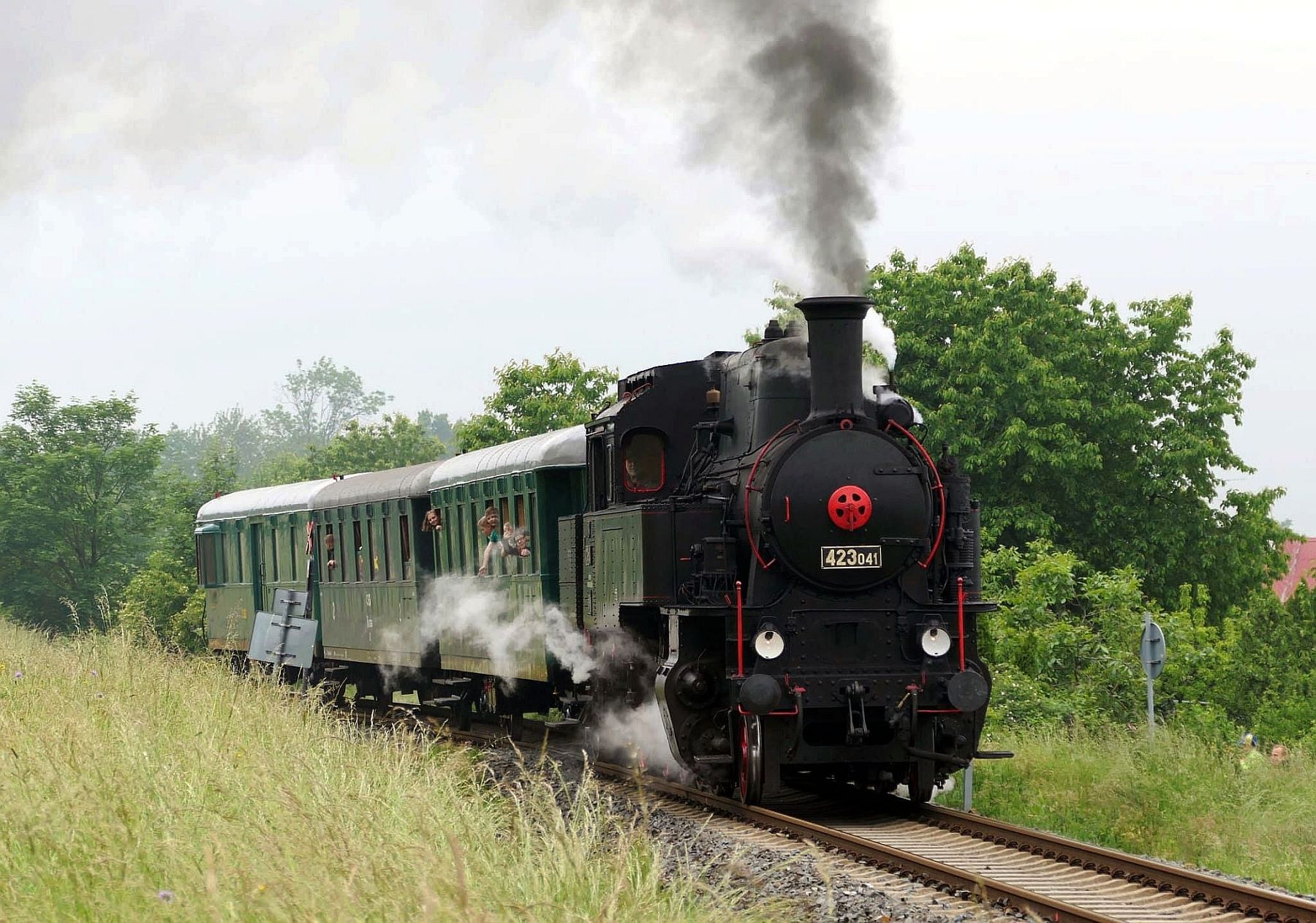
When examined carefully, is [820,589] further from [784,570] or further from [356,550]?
[356,550]

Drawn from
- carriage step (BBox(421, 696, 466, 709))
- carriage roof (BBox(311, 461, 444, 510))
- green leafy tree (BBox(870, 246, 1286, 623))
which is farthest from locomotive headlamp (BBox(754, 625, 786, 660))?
green leafy tree (BBox(870, 246, 1286, 623))

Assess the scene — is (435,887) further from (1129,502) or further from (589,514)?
(1129,502)

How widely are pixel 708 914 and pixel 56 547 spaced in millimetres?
45877

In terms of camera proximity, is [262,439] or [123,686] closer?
[123,686]

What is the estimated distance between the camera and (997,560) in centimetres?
2452

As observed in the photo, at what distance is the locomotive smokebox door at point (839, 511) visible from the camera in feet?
34.7

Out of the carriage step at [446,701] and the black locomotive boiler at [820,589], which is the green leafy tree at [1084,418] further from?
the black locomotive boiler at [820,589]

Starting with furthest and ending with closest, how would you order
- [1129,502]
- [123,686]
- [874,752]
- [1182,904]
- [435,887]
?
1. [1129,502]
2. [123,686]
3. [874,752]
4. [1182,904]
5. [435,887]

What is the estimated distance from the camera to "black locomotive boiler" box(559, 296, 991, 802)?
1054 centimetres

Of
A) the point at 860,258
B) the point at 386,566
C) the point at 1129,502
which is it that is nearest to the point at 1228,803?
the point at 860,258

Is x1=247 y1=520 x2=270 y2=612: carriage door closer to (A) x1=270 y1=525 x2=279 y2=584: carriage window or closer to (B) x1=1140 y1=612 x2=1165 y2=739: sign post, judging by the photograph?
(A) x1=270 y1=525 x2=279 y2=584: carriage window

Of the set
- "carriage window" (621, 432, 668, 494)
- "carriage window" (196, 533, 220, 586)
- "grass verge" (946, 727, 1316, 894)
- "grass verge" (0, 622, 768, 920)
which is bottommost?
"grass verge" (946, 727, 1316, 894)

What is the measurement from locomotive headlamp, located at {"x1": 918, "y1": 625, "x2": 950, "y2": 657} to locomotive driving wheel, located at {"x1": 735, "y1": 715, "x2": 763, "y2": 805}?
1.21 m

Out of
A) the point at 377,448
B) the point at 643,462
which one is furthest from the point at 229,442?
the point at 643,462
